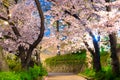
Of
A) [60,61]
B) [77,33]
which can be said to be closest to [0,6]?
[77,33]

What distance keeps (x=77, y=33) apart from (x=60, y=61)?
3510cm

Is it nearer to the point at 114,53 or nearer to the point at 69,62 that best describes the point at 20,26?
the point at 114,53

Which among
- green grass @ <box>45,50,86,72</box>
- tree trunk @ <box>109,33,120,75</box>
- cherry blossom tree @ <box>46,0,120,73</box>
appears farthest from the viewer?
green grass @ <box>45,50,86,72</box>

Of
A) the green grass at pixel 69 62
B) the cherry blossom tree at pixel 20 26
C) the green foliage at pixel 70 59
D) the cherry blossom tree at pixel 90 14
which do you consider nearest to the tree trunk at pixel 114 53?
the cherry blossom tree at pixel 90 14

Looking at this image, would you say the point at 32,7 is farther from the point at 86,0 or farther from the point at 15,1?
the point at 86,0

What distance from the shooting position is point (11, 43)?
26.0 metres

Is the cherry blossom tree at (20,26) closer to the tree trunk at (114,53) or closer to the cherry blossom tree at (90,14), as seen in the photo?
the cherry blossom tree at (90,14)

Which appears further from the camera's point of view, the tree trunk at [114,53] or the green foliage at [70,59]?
the green foliage at [70,59]

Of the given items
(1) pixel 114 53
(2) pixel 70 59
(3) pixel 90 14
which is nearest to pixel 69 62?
(2) pixel 70 59

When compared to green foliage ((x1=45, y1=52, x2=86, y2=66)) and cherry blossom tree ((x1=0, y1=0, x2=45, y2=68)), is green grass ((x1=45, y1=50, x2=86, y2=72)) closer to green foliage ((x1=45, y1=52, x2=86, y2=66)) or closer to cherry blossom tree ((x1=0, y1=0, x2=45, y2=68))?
green foliage ((x1=45, y1=52, x2=86, y2=66))

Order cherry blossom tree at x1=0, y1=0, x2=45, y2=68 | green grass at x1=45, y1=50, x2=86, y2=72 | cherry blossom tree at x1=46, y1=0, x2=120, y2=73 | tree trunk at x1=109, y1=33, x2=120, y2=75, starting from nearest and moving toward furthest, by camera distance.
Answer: cherry blossom tree at x1=46, y1=0, x2=120, y2=73
tree trunk at x1=109, y1=33, x2=120, y2=75
cherry blossom tree at x1=0, y1=0, x2=45, y2=68
green grass at x1=45, y1=50, x2=86, y2=72

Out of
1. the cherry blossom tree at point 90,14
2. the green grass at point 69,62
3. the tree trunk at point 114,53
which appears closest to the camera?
the cherry blossom tree at point 90,14

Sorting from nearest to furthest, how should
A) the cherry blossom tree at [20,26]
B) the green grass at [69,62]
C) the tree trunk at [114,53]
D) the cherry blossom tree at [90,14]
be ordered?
the cherry blossom tree at [90,14]
the tree trunk at [114,53]
the cherry blossom tree at [20,26]
the green grass at [69,62]

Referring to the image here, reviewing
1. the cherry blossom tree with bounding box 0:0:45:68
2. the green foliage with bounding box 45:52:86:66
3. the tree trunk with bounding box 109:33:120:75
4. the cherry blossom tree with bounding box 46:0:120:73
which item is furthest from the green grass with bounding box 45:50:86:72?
the tree trunk with bounding box 109:33:120:75
